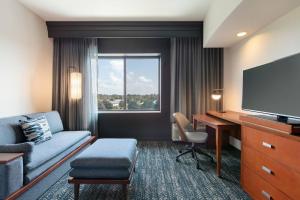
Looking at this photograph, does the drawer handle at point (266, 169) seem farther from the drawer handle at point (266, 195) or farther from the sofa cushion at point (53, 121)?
the sofa cushion at point (53, 121)

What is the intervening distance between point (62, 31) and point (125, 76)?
1589 millimetres

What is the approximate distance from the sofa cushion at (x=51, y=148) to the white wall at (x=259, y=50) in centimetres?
292

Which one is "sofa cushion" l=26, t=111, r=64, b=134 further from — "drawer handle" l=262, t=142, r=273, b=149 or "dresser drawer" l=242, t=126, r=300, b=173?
"drawer handle" l=262, t=142, r=273, b=149

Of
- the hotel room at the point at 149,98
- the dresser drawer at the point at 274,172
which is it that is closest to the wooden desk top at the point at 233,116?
the hotel room at the point at 149,98

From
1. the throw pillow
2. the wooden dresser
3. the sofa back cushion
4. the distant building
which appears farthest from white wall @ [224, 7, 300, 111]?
the sofa back cushion

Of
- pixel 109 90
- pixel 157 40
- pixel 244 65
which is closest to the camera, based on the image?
pixel 244 65

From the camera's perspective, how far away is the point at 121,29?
3820mm

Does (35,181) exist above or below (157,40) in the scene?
below

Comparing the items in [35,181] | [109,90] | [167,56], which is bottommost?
[35,181]

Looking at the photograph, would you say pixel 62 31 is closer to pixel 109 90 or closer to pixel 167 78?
pixel 109 90

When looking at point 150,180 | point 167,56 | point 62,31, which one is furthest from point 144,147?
point 62,31

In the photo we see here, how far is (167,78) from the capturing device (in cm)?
420

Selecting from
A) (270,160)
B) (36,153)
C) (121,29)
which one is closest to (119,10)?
(121,29)

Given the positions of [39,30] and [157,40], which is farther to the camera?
[157,40]
